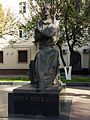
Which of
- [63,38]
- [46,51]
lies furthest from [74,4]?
[46,51]

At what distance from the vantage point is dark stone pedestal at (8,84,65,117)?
10.2 m

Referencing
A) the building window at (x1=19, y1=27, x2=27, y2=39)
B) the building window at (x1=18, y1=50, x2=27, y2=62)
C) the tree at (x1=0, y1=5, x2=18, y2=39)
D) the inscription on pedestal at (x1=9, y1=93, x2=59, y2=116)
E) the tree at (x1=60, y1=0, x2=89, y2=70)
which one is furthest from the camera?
the building window at (x1=18, y1=50, x2=27, y2=62)

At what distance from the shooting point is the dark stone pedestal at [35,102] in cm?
1025

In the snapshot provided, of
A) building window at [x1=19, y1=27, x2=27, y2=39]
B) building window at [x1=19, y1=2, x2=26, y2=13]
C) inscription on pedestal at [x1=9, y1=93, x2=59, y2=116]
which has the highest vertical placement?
building window at [x1=19, y1=2, x2=26, y2=13]

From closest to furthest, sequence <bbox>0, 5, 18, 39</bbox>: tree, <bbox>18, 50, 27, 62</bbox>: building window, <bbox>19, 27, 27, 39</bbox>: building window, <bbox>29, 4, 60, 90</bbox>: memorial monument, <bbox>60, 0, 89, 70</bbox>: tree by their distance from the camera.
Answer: <bbox>29, 4, 60, 90</bbox>: memorial monument < <bbox>60, 0, 89, 70</bbox>: tree < <bbox>0, 5, 18, 39</bbox>: tree < <bbox>19, 27, 27, 39</bbox>: building window < <bbox>18, 50, 27, 62</bbox>: building window

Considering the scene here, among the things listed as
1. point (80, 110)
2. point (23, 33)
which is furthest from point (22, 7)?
point (80, 110)

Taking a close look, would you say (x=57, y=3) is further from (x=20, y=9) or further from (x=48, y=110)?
(x=48, y=110)

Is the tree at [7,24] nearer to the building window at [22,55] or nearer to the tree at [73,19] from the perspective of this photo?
the building window at [22,55]

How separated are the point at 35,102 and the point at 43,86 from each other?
1.83 ft

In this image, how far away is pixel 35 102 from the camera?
34.1 feet

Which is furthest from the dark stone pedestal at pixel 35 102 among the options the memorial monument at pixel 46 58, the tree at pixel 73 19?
the tree at pixel 73 19

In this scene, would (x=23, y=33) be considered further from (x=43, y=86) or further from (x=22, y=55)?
(x=43, y=86)

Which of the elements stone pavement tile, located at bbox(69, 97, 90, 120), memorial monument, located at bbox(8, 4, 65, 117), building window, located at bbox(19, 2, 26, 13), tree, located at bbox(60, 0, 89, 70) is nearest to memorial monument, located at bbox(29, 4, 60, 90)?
memorial monument, located at bbox(8, 4, 65, 117)

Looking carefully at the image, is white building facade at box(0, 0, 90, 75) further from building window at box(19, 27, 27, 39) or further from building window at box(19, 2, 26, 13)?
building window at box(19, 27, 27, 39)
